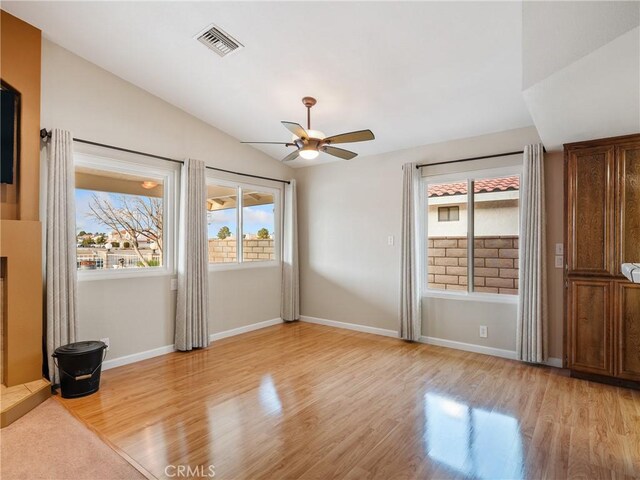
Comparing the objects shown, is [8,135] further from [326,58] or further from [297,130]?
[326,58]

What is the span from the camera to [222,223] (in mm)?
5129

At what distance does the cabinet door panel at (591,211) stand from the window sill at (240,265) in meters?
4.08

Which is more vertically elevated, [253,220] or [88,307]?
[253,220]

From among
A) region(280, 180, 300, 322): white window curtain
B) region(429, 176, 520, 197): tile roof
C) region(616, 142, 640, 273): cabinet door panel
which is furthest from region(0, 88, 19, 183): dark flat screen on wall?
region(616, 142, 640, 273): cabinet door panel

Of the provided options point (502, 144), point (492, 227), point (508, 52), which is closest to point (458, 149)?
point (502, 144)

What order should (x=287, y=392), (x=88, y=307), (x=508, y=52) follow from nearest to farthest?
(x=508, y=52)
(x=287, y=392)
(x=88, y=307)

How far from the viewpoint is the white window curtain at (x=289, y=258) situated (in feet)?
19.1

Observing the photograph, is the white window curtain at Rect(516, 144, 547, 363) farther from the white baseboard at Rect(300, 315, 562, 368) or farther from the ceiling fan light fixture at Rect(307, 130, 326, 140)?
the ceiling fan light fixture at Rect(307, 130, 326, 140)

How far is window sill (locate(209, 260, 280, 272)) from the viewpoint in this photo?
491 centimetres

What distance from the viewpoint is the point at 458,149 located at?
175 inches

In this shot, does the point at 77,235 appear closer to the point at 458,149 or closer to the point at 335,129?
the point at 335,129

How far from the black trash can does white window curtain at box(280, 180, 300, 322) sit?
10.1 ft

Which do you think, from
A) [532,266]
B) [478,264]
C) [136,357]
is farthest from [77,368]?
[532,266]

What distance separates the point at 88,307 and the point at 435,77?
14.0 ft
